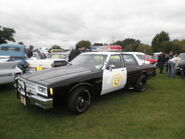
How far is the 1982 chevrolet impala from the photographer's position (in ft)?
10.3

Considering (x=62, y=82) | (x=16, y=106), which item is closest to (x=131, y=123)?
(x=62, y=82)

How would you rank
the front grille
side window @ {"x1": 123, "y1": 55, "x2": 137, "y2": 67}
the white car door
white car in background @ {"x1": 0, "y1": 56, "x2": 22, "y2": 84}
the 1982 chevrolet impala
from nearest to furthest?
the 1982 chevrolet impala → the front grille → the white car door → white car in background @ {"x1": 0, "y1": 56, "x2": 22, "y2": 84} → side window @ {"x1": 123, "y1": 55, "x2": 137, "y2": 67}

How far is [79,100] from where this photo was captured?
3.61 metres

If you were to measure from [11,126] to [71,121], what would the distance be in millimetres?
1293

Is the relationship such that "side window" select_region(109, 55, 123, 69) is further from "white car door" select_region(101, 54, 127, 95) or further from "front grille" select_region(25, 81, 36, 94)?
"front grille" select_region(25, 81, 36, 94)

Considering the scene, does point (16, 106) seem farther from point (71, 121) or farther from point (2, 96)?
point (71, 121)

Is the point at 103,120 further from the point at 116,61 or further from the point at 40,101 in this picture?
the point at 116,61

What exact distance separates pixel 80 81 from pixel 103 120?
108 cm

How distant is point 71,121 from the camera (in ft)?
10.9

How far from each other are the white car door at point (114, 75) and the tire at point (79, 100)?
1.99ft

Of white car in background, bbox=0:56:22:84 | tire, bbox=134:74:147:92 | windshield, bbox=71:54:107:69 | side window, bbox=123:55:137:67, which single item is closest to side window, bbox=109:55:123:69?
windshield, bbox=71:54:107:69

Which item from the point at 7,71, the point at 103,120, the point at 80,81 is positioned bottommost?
the point at 103,120

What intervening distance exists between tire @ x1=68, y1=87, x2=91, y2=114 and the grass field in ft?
0.63

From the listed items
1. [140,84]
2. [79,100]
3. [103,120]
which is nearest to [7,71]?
[79,100]
